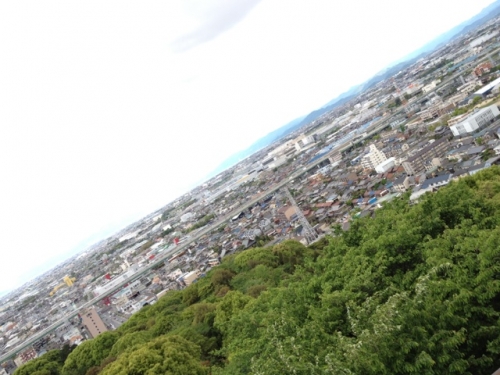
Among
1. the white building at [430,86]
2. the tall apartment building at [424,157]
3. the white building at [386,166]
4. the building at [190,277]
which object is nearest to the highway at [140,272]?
the building at [190,277]

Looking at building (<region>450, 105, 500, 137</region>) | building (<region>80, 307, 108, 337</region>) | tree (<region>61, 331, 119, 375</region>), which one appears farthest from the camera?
building (<region>450, 105, 500, 137</region>)

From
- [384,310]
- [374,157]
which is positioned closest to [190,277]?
[374,157]

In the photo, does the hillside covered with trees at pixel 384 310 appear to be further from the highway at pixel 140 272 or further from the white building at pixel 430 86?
the white building at pixel 430 86

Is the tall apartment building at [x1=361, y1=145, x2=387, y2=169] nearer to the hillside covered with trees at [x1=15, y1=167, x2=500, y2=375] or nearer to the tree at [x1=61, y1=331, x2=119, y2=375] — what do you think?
the hillside covered with trees at [x1=15, y1=167, x2=500, y2=375]

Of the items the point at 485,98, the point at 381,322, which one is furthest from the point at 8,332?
the point at 485,98

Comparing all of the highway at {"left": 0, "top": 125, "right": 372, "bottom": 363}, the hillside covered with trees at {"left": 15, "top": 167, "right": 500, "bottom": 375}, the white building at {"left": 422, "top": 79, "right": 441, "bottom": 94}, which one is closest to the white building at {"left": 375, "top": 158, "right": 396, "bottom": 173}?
the highway at {"left": 0, "top": 125, "right": 372, "bottom": 363}

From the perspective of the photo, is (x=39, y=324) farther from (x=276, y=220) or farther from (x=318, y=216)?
(x=318, y=216)

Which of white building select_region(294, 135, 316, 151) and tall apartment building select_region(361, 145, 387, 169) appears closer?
tall apartment building select_region(361, 145, 387, 169)

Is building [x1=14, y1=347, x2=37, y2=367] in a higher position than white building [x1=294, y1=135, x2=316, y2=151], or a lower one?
lower
